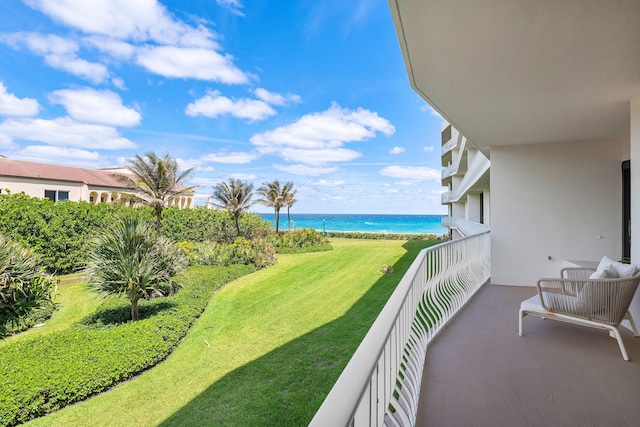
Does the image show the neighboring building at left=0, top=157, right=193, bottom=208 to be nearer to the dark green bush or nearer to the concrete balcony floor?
the dark green bush

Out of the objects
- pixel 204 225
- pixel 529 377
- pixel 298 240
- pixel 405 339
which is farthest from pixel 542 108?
pixel 298 240

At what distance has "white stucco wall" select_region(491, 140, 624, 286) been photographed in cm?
626

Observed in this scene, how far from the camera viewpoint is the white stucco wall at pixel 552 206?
6.26 m

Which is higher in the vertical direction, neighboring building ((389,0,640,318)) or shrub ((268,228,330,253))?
neighboring building ((389,0,640,318))

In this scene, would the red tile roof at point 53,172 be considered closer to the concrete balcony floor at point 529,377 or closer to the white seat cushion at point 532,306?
the concrete balcony floor at point 529,377

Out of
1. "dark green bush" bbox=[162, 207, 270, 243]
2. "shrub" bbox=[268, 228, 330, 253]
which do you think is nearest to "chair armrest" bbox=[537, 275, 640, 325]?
"dark green bush" bbox=[162, 207, 270, 243]

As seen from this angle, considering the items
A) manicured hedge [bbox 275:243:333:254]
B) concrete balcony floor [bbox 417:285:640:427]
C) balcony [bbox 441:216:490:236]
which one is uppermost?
balcony [bbox 441:216:490:236]

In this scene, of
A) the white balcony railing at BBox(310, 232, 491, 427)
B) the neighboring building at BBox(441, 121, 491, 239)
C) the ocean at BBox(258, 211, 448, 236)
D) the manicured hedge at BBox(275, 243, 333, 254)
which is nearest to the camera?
the white balcony railing at BBox(310, 232, 491, 427)

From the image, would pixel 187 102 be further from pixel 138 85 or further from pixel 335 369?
pixel 335 369

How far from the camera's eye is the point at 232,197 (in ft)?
74.9

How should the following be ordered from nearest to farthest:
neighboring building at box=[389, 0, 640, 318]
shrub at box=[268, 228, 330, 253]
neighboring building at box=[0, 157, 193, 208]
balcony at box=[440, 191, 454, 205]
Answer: neighboring building at box=[389, 0, 640, 318] → neighboring building at box=[0, 157, 193, 208] → shrub at box=[268, 228, 330, 253] → balcony at box=[440, 191, 454, 205]

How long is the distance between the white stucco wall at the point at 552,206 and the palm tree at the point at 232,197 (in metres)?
19.1

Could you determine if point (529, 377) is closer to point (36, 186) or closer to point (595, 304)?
point (595, 304)

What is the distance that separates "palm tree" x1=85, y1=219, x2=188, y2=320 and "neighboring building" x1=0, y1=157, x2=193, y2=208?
1258 cm
